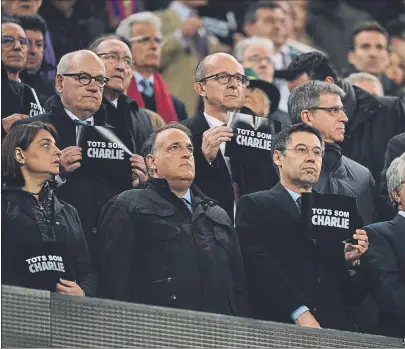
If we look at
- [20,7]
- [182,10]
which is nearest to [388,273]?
[20,7]

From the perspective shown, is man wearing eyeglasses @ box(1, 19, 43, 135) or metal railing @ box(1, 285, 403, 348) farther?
man wearing eyeglasses @ box(1, 19, 43, 135)

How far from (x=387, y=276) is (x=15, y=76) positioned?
2.74 meters

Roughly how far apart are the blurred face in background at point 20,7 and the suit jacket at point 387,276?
351 cm

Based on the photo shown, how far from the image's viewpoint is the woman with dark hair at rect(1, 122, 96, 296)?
8680 millimetres

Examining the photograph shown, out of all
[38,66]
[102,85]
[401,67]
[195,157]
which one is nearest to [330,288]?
[195,157]

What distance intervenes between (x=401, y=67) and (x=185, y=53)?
99.1 inches

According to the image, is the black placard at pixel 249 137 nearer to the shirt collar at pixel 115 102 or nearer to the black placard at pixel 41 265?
the shirt collar at pixel 115 102

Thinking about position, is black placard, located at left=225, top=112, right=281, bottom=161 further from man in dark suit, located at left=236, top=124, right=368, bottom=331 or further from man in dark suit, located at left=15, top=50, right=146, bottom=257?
man in dark suit, located at left=15, top=50, right=146, bottom=257

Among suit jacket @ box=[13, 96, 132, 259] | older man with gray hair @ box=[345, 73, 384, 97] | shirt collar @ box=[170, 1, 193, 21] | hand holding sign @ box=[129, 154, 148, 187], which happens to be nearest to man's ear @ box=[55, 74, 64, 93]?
suit jacket @ box=[13, 96, 132, 259]

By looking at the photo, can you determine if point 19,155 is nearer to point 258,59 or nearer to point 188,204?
point 188,204

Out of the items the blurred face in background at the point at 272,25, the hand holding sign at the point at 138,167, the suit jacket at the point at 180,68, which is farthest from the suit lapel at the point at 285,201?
the blurred face in background at the point at 272,25

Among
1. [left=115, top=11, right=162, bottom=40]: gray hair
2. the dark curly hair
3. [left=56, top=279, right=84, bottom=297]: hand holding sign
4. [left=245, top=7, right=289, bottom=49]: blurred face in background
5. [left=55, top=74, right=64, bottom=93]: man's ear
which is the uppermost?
[left=245, top=7, right=289, bottom=49]: blurred face in background

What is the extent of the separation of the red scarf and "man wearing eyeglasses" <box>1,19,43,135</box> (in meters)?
1.11

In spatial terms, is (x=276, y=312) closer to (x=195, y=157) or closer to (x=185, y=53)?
(x=195, y=157)
